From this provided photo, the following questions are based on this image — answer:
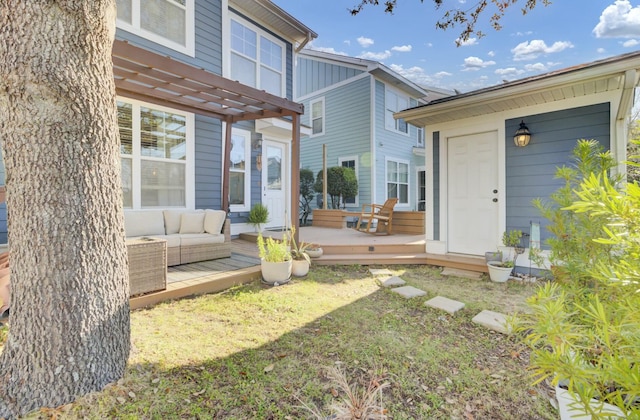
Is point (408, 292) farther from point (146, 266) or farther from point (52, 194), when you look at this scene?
point (52, 194)

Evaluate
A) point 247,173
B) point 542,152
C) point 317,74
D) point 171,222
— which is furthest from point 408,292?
point 317,74

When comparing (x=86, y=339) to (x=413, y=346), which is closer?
(x=86, y=339)

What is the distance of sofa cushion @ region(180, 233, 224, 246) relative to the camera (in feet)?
15.5

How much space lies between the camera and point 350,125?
36.6 feet

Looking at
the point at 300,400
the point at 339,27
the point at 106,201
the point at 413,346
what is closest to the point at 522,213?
the point at 413,346

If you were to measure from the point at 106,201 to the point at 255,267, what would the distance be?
2.82 m

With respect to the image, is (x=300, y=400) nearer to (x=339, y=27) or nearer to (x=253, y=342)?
(x=253, y=342)

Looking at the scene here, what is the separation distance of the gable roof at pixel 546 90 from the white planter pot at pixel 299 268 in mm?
3077

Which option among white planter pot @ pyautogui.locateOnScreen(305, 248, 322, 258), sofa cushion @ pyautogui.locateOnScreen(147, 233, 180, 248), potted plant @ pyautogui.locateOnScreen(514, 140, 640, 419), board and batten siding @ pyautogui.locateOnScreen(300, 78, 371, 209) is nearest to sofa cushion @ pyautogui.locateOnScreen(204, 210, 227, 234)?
sofa cushion @ pyautogui.locateOnScreen(147, 233, 180, 248)

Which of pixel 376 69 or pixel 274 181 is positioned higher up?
pixel 376 69

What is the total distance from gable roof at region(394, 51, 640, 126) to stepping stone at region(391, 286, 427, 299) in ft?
9.51

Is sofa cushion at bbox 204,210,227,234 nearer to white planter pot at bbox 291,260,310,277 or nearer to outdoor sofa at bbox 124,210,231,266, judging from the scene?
outdoor sofa at bbox 124,210,231,266

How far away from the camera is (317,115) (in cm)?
1227

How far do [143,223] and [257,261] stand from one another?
1.87m
